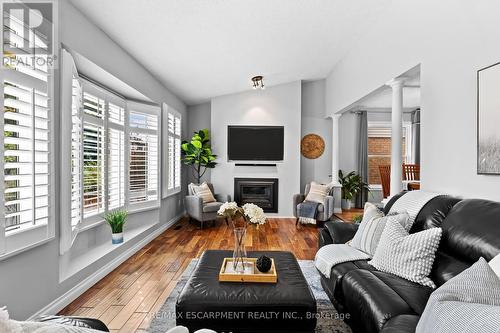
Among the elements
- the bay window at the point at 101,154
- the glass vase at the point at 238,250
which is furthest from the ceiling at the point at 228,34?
the glass vase at the point at 238,250

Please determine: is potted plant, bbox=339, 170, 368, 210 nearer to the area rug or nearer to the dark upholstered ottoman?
the area rug

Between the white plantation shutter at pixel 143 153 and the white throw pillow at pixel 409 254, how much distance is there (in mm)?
3594

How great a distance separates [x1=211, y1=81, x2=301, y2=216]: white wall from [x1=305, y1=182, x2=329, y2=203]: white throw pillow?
70cm

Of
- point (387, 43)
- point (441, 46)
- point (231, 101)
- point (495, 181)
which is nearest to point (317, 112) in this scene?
point (231, 101)

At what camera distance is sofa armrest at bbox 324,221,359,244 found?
9.58ft

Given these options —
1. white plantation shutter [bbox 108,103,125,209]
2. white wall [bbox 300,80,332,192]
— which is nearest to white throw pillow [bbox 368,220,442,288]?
white plantation shutter [bbox 108,103,125,209]

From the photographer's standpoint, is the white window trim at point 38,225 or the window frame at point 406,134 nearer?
the white window trim at point 38,225

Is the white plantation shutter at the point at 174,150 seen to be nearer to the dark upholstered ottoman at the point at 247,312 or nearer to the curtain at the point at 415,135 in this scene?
the dark upholstered ottoman at the point at 247,312

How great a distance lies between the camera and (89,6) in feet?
8.34

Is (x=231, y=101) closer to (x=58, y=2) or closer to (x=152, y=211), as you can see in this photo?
(x=152, y=211)

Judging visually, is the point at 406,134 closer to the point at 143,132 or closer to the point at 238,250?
the point at 143,132

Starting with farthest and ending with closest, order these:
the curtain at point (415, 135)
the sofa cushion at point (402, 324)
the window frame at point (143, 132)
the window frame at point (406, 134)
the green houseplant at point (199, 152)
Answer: the window frame at point (406, 134), the curtain at point (415, 135), the green houseplant at point (199, 152), the window frame at point (143, 132), the sofa cushion at point (402, 324)

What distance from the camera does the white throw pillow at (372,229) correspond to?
2373 mm

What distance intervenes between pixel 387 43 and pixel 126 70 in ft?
11.0
